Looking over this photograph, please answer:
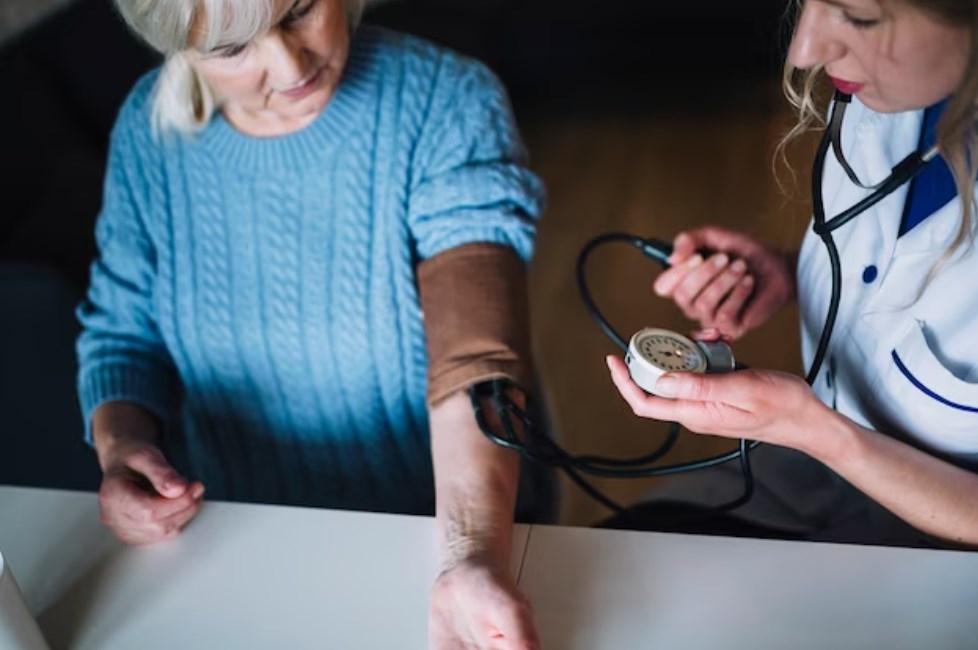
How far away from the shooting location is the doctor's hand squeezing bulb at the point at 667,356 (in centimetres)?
76

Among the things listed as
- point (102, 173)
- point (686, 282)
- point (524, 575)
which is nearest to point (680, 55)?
point (102, 173)

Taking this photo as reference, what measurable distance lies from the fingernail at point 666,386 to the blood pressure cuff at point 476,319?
240mm

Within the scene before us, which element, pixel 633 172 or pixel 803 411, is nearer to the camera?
pixel 803 411

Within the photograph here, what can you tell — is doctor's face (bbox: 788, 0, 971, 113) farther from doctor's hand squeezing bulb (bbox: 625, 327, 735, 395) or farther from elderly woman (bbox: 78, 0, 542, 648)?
elderly woman (bbox: 78, 0, 542, 648)

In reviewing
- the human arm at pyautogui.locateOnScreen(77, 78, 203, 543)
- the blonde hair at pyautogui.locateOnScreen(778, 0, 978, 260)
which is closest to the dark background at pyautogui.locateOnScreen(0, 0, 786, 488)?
the blonde hair at pyautogui.locateOnScreen(778, 0, 978, 260)

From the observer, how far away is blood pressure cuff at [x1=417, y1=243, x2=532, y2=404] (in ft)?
3.20

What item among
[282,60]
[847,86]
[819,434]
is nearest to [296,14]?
[282,60]

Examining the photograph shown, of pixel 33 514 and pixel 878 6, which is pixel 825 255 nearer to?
pixel 878 6

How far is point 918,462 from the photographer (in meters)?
0.85

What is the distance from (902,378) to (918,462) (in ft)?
0.27

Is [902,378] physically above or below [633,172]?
above

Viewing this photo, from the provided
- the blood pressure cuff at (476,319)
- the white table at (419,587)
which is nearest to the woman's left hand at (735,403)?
the white table at (419,587)

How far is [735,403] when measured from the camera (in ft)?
2.53

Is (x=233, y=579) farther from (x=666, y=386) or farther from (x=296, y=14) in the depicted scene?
(x=296, y=14)
